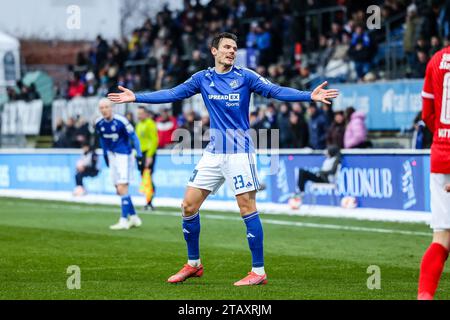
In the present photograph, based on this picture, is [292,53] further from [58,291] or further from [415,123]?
[58,291]

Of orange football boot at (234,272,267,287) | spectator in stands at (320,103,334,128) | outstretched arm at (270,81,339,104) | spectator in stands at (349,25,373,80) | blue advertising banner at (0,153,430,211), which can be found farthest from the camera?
spectator in stands at (349,25,373,80)

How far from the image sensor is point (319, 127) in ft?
74.6

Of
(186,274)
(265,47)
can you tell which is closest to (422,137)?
(265,47)

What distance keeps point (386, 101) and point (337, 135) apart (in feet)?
5.45

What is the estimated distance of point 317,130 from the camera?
74.4ft

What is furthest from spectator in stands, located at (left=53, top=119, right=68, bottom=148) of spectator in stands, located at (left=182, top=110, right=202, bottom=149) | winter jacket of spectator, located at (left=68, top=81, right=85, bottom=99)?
spectator in stands, located at (left=182, top=110, right=202, bottom=149)

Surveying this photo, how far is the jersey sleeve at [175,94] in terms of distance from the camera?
A: 34.8 feet

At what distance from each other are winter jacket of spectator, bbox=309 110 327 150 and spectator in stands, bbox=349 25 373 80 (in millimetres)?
2687

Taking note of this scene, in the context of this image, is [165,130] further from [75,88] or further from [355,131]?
[75,88]

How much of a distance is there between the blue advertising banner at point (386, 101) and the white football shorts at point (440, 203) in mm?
14080

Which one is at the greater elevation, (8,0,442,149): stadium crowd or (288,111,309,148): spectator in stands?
(8,0,442,149): stadium crowd

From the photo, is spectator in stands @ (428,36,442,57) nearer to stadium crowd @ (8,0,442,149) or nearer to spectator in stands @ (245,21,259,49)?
stadium crowd @ (8,0,442,149)

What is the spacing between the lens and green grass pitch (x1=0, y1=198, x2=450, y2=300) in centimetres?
980
